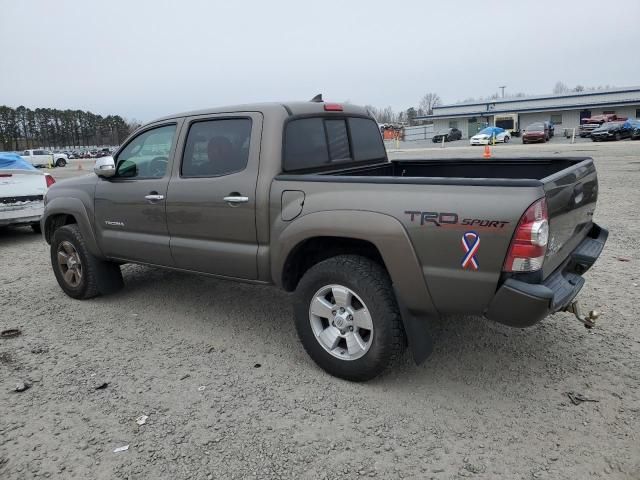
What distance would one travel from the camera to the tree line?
9488 centimetres

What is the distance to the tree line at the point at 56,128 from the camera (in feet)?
311

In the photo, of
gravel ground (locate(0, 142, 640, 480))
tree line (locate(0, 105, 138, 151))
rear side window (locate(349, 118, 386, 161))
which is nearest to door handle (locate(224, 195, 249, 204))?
gravel ground (locate(0, 142, 640, 480))

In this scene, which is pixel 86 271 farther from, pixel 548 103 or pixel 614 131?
pixel 548 103

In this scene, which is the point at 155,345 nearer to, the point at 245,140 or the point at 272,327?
the point at 272,327

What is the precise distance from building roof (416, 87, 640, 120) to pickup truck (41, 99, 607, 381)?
63294mm

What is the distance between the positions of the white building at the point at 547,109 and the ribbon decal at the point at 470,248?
6205 centimetres

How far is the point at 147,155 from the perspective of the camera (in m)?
4.68

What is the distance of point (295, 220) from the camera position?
3475 millimetres

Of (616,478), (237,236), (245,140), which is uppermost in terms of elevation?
(245,140)

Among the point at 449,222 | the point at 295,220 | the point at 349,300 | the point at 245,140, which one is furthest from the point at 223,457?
the point at 245,140

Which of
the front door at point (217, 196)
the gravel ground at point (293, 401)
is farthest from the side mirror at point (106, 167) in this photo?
the gravel ground at point (293, 401)

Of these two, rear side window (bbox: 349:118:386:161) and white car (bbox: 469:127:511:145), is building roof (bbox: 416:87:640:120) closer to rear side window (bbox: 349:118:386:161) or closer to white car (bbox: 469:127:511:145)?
white car (bbox: 469:127:511:145)

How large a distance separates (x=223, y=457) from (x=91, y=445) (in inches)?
31.9

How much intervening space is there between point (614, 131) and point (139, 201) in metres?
37.4
